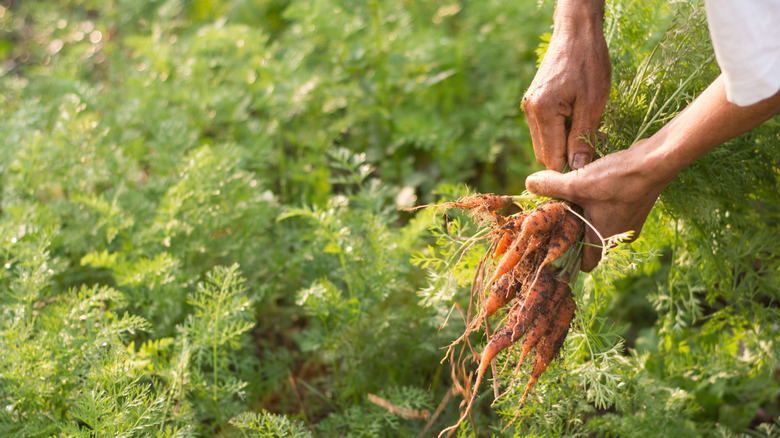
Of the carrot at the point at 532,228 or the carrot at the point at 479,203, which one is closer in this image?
the carrot at the point at 532,228

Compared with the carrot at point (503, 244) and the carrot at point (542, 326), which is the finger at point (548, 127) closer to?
the carrot at point (503, 244)

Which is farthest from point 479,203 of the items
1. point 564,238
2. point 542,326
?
point 542,326

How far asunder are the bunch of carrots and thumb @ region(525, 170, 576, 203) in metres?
0.03

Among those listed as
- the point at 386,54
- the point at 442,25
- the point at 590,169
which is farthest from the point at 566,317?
the point at 442,25

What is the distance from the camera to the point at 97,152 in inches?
101

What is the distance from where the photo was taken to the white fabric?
1.11 meters

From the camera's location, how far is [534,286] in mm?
1483

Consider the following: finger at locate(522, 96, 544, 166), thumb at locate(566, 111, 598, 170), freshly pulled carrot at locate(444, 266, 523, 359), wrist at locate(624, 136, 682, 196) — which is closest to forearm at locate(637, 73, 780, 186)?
wrist at locate(624, 136, 682, 196)

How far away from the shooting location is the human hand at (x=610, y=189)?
Answer: 1.36 m

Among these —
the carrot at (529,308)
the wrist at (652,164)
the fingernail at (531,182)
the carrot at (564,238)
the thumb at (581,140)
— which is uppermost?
the wrist at (652,164)

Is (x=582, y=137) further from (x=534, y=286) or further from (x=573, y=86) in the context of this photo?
(x=534, y=286)

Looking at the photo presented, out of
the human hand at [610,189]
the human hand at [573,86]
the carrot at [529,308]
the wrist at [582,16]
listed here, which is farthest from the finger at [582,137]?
the carrot at [529,308]

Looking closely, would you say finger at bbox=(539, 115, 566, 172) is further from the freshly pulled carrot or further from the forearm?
the freshly pulled carrot

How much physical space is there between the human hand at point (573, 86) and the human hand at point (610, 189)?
12 centimetres
